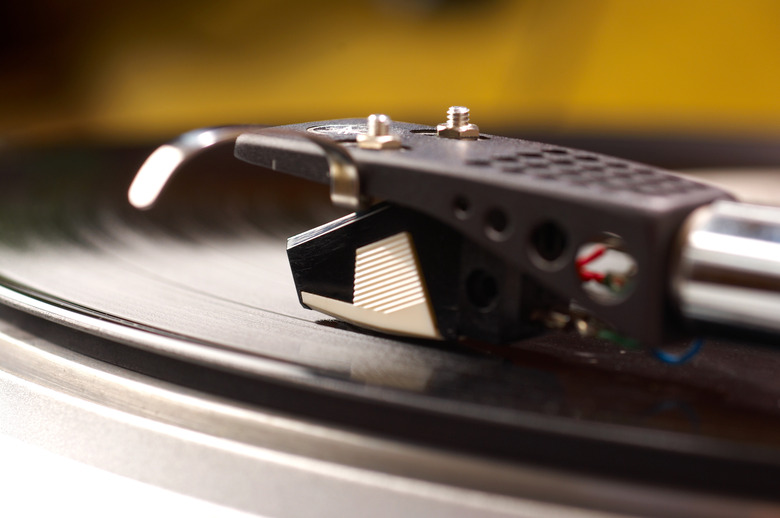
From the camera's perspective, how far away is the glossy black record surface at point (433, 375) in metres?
0.30

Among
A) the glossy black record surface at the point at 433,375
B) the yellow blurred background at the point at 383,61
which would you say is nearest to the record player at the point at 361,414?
the glossy black record surface at the point at 433,375

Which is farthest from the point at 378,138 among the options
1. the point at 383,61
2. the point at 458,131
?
the point at 383,61

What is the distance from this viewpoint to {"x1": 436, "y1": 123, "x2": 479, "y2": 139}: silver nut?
0.43 meters

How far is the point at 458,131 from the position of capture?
1.41ft

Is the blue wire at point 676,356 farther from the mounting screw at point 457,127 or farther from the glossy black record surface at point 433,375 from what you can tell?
the mounting screw at point 457,127

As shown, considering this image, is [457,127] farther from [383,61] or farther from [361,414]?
[383,61]

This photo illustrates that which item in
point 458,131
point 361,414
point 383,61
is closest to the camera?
point 361,414

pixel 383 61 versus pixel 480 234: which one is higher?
pixel 480 234

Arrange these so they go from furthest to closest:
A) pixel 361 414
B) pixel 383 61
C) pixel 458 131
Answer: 1. pixel 383 61
2. pixel 458 131
3. pixel 361 414

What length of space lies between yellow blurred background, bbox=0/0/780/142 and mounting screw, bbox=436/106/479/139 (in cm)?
158

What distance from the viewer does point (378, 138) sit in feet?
1.25

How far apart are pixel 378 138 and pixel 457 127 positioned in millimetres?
66

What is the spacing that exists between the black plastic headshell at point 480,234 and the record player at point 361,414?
1cm

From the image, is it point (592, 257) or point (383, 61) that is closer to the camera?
point (592, 257)
